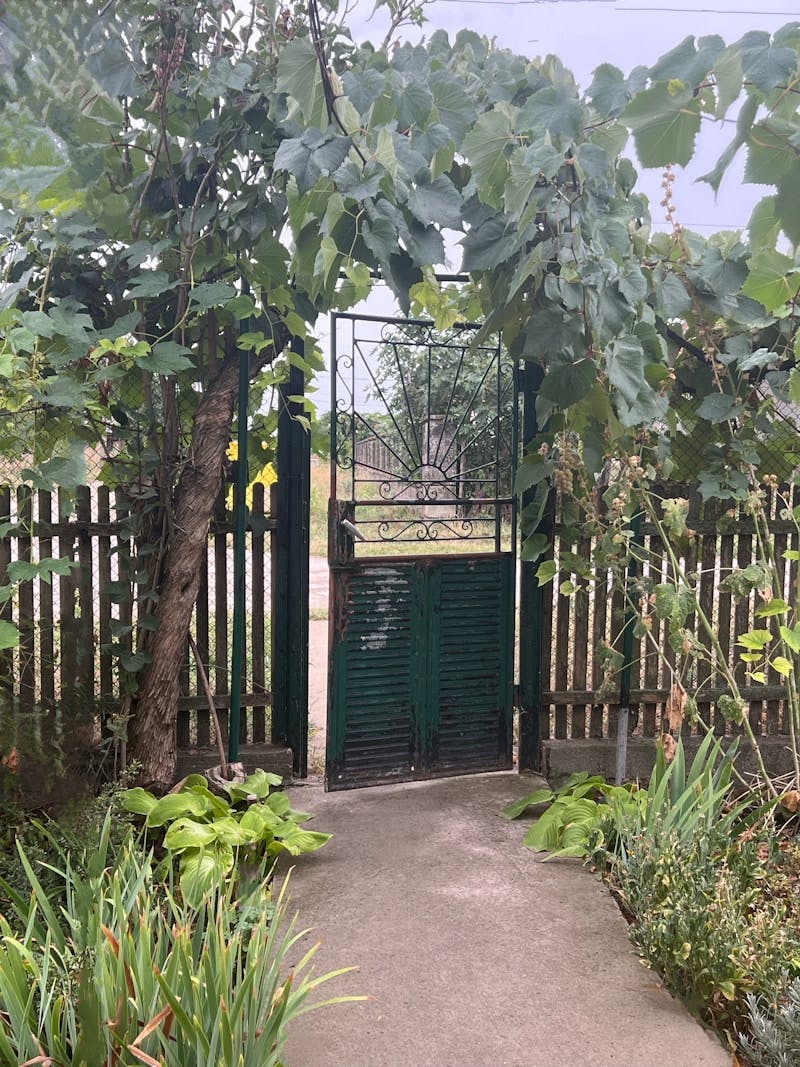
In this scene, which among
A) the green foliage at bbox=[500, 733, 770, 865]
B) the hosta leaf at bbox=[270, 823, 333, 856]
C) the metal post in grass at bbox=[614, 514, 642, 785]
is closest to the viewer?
the green foliage at bbox=[500, 733, 770, 865]

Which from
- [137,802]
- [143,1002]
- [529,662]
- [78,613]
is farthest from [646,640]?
[143,1002]

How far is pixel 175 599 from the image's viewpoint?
12.5 ft

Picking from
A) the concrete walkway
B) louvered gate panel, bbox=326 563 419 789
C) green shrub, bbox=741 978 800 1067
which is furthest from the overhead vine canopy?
green shrub, bbox=741 978 800 1067

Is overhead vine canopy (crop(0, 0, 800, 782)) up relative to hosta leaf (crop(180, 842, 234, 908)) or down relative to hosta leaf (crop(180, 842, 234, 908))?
up

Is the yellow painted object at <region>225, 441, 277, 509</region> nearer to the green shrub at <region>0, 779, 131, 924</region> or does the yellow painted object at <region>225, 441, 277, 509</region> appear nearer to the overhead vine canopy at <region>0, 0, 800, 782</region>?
the overhead vine canopy at <region>0, 0, 800, 782</region>

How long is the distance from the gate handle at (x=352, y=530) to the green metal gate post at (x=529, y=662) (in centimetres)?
89

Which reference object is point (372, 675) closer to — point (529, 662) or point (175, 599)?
point (529, 662)

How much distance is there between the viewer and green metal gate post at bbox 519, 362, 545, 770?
461 centimetres

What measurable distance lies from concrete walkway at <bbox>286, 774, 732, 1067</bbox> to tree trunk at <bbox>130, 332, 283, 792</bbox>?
2.54ft

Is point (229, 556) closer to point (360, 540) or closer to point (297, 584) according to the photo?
point (297, 584)

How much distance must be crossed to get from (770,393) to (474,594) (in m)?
1.66

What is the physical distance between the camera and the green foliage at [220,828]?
9.77 feet

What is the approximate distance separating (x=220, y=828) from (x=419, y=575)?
63.9 inches

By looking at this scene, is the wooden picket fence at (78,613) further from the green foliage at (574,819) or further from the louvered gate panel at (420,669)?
the green foliage at (574,819)
